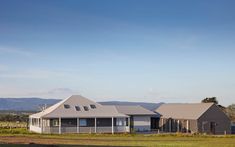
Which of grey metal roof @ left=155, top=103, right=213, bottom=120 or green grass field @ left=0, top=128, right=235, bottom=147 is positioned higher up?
grey metal roof @ left=155, top=103, right=213, bottom=120

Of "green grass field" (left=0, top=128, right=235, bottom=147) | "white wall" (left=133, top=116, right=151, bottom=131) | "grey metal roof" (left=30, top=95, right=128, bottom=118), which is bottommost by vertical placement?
"green grass field" (left=0, top=128, right=235, bottom=147)

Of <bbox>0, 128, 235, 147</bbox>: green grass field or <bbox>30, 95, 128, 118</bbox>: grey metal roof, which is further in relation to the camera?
<bbox>30, 95, 128, 118</bbox>: grey metal roof

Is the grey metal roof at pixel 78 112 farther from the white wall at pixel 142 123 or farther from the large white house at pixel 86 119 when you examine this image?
the white wall at pixel 142 123

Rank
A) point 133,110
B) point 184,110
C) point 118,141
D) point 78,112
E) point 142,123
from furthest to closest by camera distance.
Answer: point 133,110
point 184,110
point 142,123
point 78,112
point 118,141

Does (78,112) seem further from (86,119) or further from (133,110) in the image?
(133,110)

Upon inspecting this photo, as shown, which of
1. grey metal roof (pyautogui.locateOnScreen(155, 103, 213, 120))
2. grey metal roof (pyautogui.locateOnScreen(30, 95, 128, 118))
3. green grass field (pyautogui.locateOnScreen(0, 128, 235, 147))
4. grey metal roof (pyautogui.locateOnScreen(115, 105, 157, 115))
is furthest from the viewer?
grey metal roof (pyautogui.locateOnScreen(115, 105, 157, 115))

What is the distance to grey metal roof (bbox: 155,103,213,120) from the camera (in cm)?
7594

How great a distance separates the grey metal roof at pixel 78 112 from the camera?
71688mm

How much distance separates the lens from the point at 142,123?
260ft

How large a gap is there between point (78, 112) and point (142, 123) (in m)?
12.0

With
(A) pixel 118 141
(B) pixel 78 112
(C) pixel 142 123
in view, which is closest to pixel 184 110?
(C) pixel 142 123

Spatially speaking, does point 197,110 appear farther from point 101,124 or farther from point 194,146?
point 194,146

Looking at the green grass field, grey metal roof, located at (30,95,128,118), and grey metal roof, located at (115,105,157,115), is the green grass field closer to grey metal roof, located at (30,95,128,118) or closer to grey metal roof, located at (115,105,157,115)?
grey metal roof, located at (30,95,128,118)

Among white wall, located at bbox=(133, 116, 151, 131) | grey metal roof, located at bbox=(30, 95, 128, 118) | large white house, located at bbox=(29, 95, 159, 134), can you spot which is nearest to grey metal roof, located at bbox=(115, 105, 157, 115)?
large white house, located at bbox=(29, 95, 159, 134)
